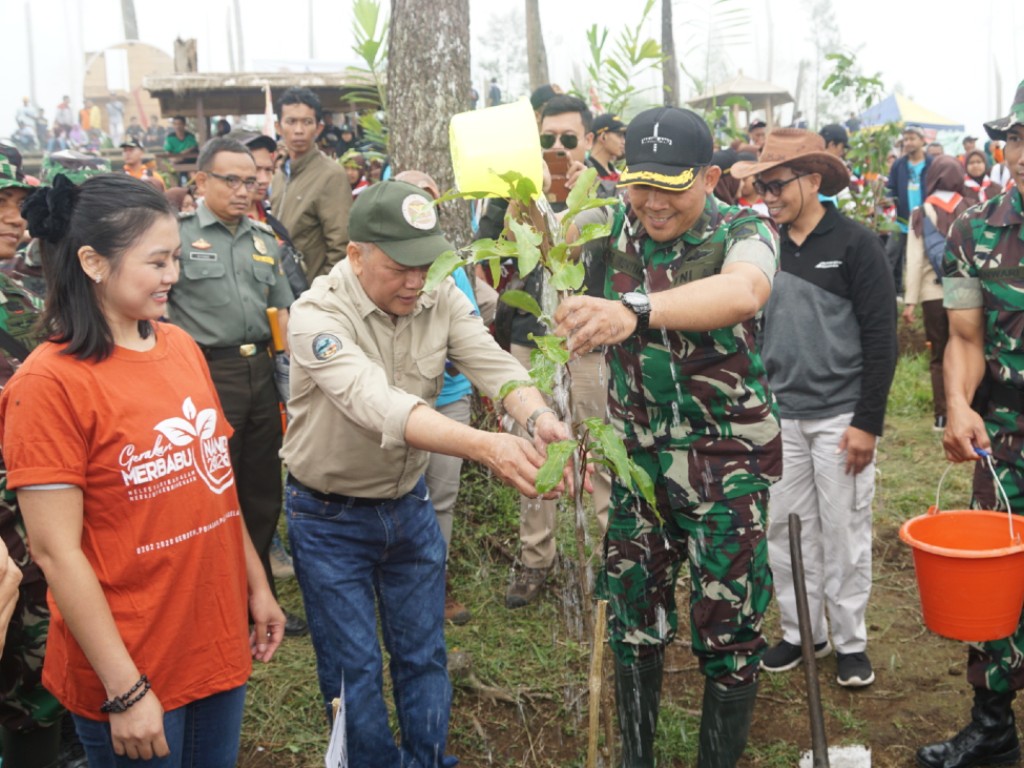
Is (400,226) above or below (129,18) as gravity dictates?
below

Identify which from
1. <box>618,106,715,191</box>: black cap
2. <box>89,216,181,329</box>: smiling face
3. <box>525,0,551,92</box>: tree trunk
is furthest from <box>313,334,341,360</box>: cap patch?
<box>525,0,551,92</box>: tree trunk

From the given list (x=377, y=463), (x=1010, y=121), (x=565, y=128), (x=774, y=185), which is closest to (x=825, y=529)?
(x=774, y=185)

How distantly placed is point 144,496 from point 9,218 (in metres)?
1.53

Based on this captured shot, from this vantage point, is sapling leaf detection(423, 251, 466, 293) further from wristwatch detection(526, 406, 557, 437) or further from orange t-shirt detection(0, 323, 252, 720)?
orange t-shirt detection(0, 323, 252, 720)

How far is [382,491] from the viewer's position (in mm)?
2869

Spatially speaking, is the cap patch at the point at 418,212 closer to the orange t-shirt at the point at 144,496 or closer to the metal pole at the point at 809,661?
the orange t-shirt at the point at 144,496

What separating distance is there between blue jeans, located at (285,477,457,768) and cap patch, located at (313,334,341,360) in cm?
53

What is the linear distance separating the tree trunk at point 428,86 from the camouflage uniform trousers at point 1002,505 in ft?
10.5

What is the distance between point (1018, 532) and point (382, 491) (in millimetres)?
2188

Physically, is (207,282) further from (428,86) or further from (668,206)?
(668,206)

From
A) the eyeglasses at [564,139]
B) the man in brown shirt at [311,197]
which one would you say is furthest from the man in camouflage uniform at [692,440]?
the man in brown shirt at [311,197]

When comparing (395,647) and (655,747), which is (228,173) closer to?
(395,647)

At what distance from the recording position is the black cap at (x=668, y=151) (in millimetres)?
2812

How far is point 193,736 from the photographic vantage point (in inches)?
92.8
